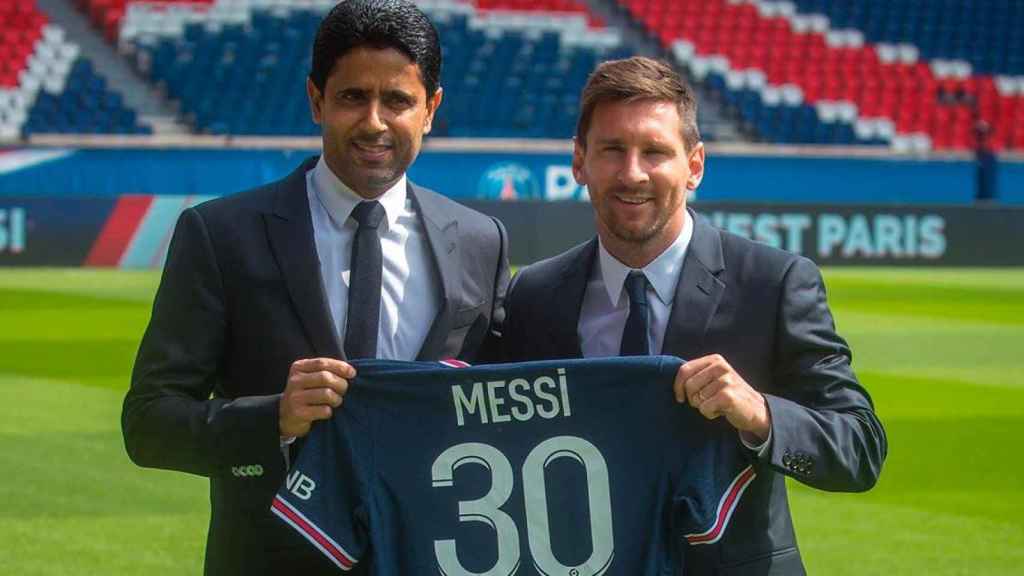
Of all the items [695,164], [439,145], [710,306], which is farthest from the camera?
[439,145]

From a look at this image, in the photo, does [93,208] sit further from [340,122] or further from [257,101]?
[340,122]

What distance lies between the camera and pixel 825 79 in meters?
30.8

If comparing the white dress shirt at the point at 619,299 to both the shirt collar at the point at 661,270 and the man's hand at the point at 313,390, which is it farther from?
the man's hand at the point at 313,390

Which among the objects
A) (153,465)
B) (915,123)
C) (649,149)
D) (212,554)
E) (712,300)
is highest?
(649,149)

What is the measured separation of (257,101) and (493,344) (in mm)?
22784

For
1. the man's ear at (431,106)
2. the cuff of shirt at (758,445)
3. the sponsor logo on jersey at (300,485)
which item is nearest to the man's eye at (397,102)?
the man's ear at (431,106)

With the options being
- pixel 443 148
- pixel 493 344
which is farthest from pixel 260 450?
pixel 443 148

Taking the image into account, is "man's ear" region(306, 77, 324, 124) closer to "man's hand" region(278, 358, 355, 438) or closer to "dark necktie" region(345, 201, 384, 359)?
"dark necktie" region(345, 201, 384, 359)

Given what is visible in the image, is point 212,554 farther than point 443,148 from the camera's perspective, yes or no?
No

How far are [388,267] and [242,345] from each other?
360 mm

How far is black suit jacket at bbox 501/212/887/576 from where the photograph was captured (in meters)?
3.36

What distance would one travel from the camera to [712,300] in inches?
136

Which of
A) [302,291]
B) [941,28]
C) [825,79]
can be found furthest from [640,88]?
[941,28]

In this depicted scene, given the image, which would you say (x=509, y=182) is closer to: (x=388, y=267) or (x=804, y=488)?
(x=804, y=488)
